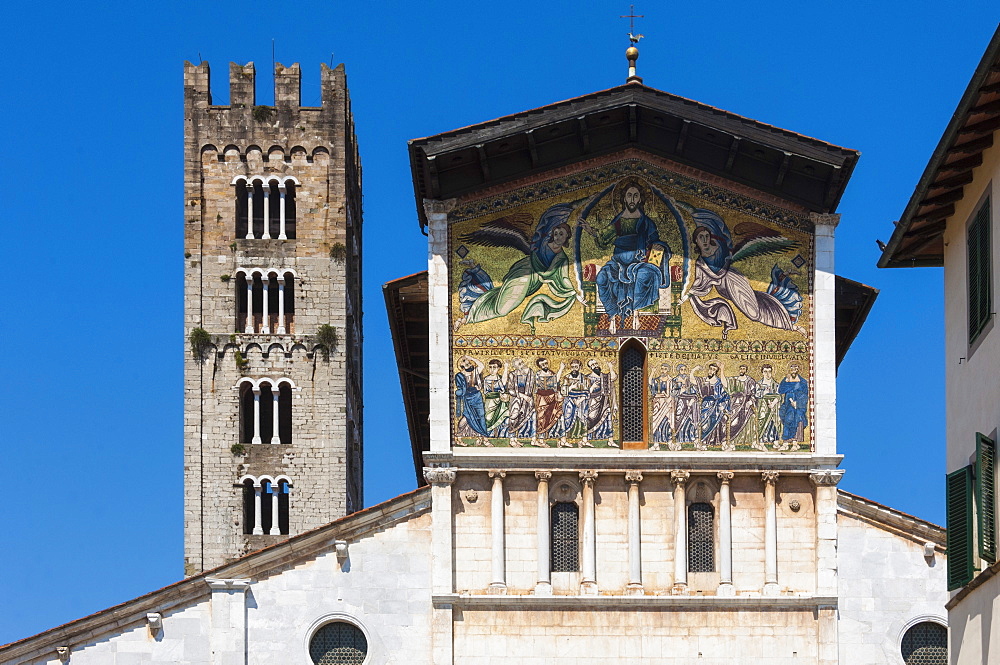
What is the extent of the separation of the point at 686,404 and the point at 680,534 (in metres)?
2.16

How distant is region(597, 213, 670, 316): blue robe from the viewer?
34531 millimetres

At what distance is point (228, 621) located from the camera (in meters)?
32.7

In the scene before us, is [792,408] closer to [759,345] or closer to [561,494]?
[759,345]

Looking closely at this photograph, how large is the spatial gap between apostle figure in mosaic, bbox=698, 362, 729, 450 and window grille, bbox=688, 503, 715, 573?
3.84ft

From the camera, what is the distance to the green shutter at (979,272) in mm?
23562

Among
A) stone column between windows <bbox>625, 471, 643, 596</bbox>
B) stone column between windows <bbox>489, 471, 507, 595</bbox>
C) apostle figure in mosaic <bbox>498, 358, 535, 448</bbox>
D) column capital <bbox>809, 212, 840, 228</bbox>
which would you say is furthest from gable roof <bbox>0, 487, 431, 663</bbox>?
column capital <bbox>809, 212, 840, 228</bbox>

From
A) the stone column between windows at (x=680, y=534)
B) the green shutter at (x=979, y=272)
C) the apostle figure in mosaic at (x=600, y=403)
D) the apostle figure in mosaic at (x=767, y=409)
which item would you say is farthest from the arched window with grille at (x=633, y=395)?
the green shutter at (x=979, y=272)

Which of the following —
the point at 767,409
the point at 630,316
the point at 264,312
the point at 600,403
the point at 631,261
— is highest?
the point at 631,261

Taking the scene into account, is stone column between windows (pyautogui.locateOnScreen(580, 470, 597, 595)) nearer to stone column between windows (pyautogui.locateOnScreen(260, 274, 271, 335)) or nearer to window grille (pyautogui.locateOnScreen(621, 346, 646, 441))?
window grille (pyautogui.locateOnScreen(621, 346, 646, 441))

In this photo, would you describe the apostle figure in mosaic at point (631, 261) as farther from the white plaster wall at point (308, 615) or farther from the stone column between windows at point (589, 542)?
the white plaster wall at point (308, 615)

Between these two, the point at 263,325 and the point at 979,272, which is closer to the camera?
the point at 979,272

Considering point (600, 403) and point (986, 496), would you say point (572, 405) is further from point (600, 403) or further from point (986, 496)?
point (986, 496)

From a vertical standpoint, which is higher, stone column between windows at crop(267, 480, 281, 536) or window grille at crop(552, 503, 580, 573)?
window grille at crop(552, 503, 580, 573)

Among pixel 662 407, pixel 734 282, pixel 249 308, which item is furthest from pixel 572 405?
pixel 249 308
